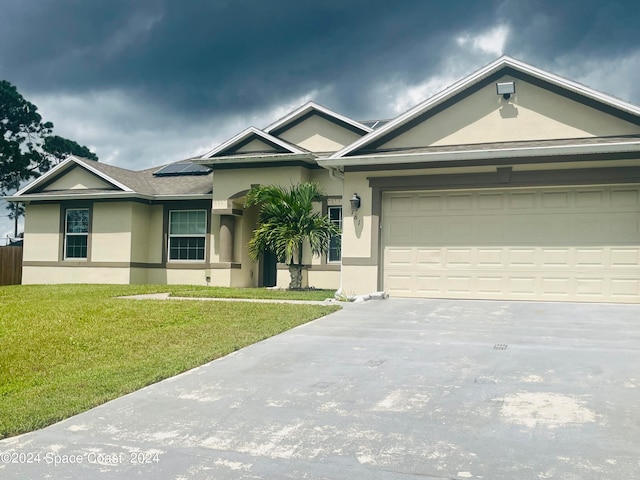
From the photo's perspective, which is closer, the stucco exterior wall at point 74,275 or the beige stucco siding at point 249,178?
the beige stucco siding at point 249,178

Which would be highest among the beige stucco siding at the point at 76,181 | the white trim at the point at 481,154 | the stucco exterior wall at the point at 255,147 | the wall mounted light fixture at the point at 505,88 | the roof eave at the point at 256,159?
the wall mounted light fixture at the point at 505,88

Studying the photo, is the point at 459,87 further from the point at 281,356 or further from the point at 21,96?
the point at 21,96

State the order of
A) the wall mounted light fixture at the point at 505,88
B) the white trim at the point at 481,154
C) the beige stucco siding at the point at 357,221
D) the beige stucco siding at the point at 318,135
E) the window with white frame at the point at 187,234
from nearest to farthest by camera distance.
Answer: the white trim at the point at 481,154, the wall mounted light fixture at the point at 505,88, the beige stucco siding at the point at 357,221, the beige stucco siding at the point at 318,135, the window with white frame at the point at 187,234

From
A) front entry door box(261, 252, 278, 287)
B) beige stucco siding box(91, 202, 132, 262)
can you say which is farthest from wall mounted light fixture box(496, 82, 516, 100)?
beige stucco siding box(91, 202, 132, 262)

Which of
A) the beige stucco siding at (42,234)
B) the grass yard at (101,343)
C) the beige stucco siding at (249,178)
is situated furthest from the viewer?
the beige stucco siding at (42,234)

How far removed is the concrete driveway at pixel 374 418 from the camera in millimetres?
4031

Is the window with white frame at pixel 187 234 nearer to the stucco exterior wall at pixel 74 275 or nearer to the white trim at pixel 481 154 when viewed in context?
the stucco exterior wall at pixel 74 275

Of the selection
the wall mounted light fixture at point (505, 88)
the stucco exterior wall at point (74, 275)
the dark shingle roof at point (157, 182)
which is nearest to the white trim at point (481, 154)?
the wall mounted light fixture at point (505, 88)

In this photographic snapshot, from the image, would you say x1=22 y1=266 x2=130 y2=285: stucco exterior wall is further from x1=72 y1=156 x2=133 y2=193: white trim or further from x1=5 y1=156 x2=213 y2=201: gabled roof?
x1=72 y1=156 x2=133 y2=193: white trim

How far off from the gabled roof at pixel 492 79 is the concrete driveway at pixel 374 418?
6.13 m

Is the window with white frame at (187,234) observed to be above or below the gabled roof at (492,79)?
below

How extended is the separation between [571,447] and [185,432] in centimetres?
285

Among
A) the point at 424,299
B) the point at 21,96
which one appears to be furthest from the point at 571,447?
the point at 21,96

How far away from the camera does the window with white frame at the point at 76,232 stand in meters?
21.0
